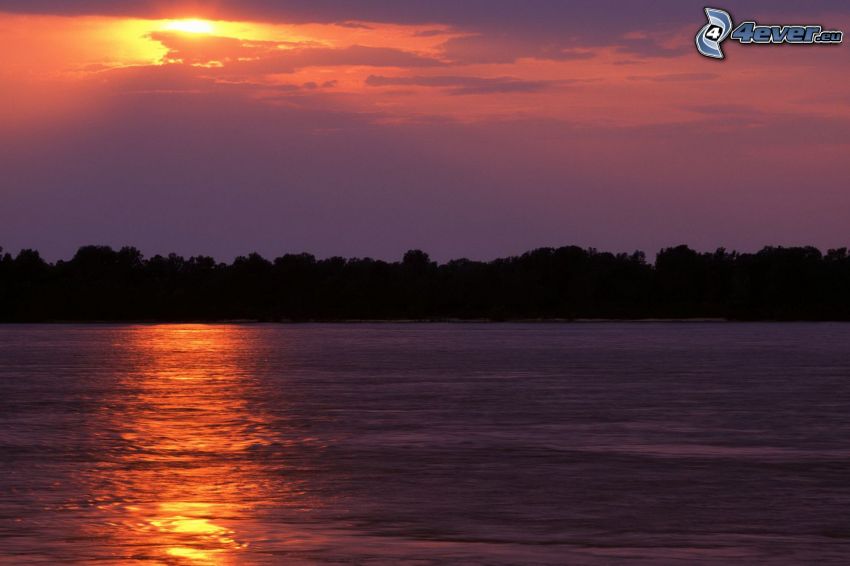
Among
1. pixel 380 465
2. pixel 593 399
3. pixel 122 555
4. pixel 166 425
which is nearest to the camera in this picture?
pixel 122 555

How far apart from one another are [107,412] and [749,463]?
17.4 metres

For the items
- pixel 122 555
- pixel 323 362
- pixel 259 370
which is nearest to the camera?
pixel 122 555

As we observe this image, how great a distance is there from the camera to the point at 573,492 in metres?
19.6

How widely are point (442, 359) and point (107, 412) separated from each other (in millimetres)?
37832

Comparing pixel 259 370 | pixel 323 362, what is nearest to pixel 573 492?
pixel 259 370

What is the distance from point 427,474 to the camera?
2158cm

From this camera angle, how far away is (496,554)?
15.0m

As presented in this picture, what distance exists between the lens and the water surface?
1555cm

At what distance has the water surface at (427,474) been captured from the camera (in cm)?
1555

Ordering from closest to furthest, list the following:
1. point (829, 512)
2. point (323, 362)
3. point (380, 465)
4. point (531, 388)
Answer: point (829, 512)
point (380, 465)
point (531, 388)
point (323, 362)

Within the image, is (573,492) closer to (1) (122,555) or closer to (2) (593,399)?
(1) (122,555)

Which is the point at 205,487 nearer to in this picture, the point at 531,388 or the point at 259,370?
the point at 531,388

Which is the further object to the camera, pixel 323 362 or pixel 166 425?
pixel 323 362

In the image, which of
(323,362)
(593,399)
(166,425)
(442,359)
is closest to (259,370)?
(323,362)
